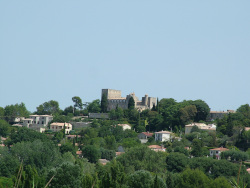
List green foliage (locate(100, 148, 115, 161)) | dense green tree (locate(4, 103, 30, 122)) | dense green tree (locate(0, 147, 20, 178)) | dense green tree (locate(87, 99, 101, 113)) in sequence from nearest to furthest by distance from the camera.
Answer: dense green tree (locate(0, 147, 20, 178)) < green foliage (locate(100, 148, 115, 161)) < dense green tree (locate(87, 99, 101, 113)) < dense green tree (locate(4, 103, 30, 122))

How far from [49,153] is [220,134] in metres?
24.9

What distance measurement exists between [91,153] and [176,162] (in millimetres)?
12027

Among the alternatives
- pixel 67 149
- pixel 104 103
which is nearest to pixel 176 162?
pixel 67 149

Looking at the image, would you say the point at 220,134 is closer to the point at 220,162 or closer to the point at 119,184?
the point at 220,162

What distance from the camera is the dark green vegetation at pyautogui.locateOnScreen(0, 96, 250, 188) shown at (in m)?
38.4

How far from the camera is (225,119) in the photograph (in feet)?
261

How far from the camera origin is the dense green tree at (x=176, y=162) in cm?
5841

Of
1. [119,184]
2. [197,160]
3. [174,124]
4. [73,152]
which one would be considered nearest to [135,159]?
[197,160]

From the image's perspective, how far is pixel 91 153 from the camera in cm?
6731

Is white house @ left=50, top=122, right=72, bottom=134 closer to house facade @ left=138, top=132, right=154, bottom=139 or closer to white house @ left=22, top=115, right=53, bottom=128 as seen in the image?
white house @ left=22, top=115, right=53, bottom=128

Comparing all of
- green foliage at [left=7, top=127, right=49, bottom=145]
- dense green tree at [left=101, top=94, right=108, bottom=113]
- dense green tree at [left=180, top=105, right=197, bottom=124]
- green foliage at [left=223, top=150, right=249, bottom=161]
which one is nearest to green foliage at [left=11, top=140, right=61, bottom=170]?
green foliage at [left=7, top=127, right=49, bottom=145]

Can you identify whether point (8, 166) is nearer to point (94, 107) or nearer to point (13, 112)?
point (94, 107)

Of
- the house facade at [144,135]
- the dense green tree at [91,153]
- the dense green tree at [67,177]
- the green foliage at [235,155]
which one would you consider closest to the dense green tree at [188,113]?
the house facade at [144,135]

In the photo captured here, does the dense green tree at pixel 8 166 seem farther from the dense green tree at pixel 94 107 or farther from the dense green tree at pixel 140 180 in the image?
the dense green tree at pixel 94 107
